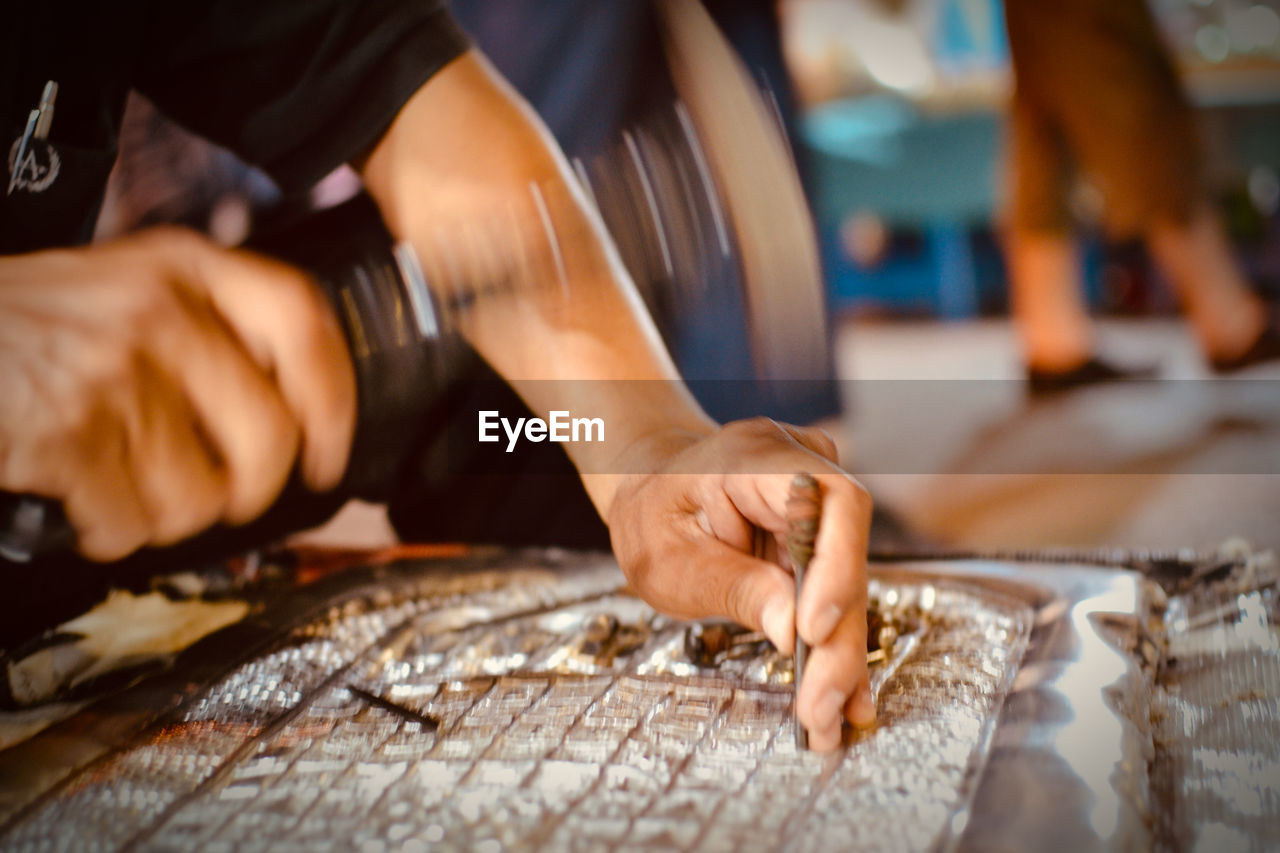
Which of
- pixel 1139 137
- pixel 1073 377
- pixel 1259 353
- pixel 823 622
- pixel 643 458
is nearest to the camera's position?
pixel 823 622

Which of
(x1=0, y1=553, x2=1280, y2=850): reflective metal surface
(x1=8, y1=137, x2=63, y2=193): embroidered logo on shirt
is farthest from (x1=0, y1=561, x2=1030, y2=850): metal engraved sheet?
(x1=8, y1=137, x2=63, y2=193): embroidered logo on shirt

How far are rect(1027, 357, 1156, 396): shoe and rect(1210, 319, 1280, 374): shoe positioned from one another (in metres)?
0.11

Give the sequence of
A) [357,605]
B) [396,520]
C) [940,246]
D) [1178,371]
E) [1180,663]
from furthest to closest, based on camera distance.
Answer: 1. [940,246]
2. [1178,371]
3. [396,520]
4. [357,605]
5. [1180,663]

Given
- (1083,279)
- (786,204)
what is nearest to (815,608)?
(786,204)

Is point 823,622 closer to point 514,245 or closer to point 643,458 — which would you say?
point 643,458

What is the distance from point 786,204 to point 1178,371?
30.4 inches

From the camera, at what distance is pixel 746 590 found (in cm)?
41

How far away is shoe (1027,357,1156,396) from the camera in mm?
1197

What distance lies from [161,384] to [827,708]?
49cm

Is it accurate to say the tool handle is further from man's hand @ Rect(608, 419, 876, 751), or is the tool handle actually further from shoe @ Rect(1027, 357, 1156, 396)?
shoe @ Rect(1027, 357, 1156, 396)

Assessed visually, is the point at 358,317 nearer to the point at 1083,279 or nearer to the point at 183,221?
the point at 183,221

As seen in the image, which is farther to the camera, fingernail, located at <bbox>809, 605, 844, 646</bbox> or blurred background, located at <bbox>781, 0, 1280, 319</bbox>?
blurred background, located at <bbox>781, 0, 1280, 319</bbox>

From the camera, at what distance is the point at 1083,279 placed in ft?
4.06

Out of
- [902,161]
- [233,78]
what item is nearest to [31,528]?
[233,78]
